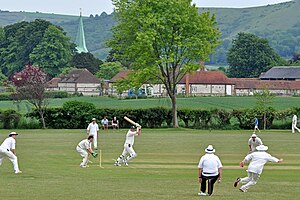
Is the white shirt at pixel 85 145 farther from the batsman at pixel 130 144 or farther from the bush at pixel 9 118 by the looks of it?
the bush at pixel 9 118

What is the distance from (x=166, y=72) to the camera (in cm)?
6681

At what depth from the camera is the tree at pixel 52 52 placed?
477 ft

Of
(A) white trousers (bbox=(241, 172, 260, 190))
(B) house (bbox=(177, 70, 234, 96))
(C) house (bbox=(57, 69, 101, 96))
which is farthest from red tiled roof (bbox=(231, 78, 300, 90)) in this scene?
(A) white trousers (bbox=(241, 172, 260, 190))

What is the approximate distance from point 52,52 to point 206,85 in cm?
3475

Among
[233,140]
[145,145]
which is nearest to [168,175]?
[145,145]

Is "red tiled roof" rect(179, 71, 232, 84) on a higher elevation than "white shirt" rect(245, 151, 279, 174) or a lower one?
higher

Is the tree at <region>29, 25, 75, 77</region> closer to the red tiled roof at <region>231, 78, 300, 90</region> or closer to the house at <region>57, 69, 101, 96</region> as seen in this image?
the house at <region>57, 69, 101, 96</region>

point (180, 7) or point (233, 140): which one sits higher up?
point (180, 7)

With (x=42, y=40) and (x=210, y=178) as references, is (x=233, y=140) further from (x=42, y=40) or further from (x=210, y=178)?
(x=42, y=40)

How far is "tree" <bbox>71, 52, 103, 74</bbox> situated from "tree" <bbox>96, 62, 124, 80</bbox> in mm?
6171

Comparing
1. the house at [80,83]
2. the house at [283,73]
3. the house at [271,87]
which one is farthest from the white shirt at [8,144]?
the house at [283,73]

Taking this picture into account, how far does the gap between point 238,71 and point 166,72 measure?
10049 cm

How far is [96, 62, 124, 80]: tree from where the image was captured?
156m

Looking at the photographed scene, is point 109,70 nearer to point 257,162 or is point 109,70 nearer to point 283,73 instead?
point 283,73
